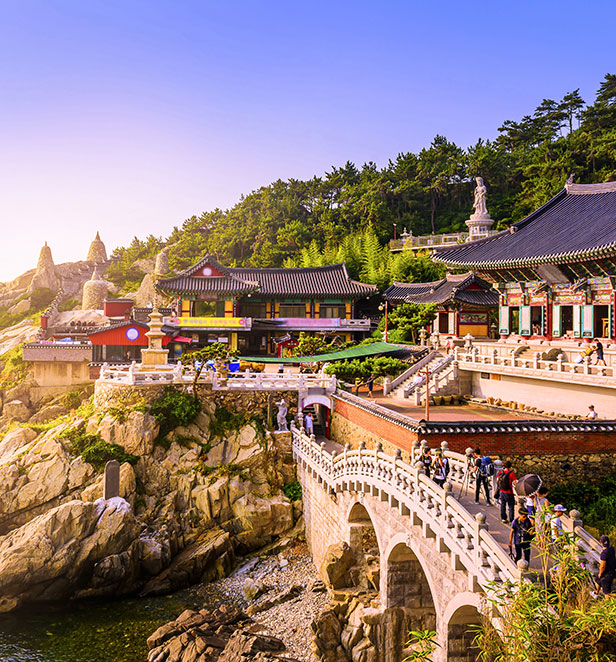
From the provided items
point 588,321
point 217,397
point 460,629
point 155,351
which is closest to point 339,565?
point 460,629

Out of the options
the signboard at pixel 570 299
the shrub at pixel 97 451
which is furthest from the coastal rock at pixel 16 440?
the signboard at pixel 570 299

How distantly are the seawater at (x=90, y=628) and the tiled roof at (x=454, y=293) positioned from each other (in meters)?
24.8

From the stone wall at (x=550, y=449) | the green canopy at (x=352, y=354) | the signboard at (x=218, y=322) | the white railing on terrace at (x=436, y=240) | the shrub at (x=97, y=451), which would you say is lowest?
the shrub at (x=97, y=451)

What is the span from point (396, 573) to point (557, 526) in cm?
815

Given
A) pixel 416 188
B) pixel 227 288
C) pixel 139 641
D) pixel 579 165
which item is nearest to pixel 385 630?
pixel 139 641

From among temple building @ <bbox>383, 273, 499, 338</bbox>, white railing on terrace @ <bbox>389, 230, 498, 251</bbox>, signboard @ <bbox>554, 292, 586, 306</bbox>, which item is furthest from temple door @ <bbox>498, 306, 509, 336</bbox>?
white railing on terrace @ <bbox>389, 230, 498, 251</bbox>

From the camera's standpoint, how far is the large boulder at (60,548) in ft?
79.7

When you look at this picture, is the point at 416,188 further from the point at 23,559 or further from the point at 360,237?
the point at 23,559

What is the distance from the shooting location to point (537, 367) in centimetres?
2519

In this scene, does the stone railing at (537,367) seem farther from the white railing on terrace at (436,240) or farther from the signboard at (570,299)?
the white railing on terrace at (436,240)

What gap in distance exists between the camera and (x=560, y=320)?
28.7 meters

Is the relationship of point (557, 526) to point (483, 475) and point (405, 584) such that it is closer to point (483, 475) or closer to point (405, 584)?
point (483, 475)

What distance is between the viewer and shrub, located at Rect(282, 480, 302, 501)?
29.2m

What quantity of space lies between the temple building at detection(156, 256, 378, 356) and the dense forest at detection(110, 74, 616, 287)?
6865 millimetres
